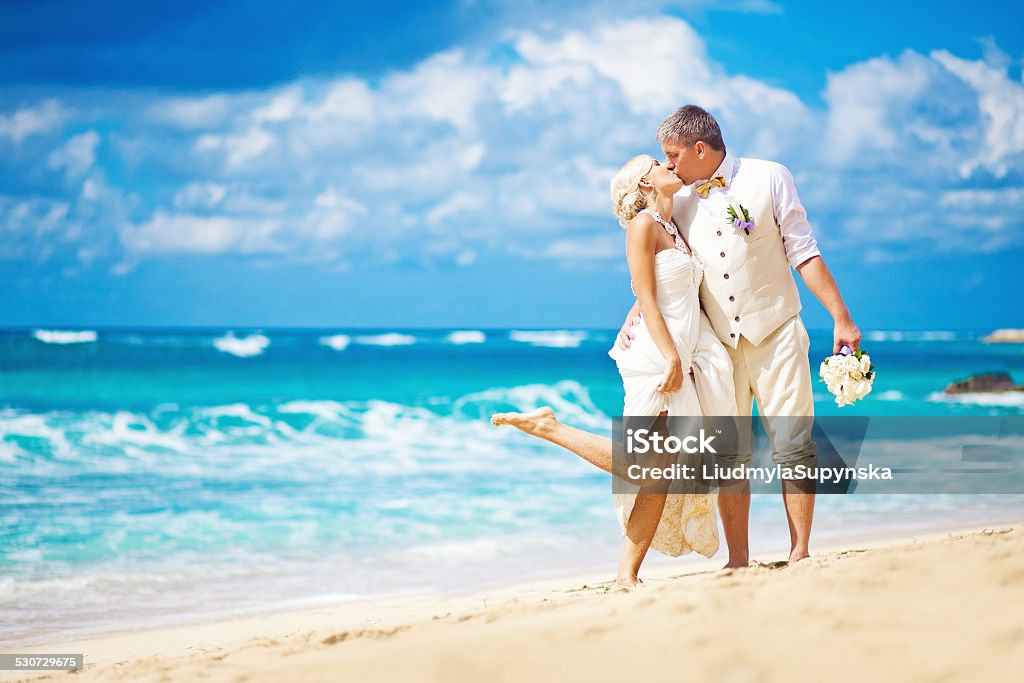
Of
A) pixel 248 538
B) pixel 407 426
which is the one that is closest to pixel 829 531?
pixel 248 538

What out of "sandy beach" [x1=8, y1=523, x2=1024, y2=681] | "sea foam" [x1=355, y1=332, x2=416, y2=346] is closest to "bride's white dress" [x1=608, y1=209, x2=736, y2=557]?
"sandy beach" [x1=8, y1=523, x2=1024, y2=681]

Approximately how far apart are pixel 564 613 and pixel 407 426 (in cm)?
1267

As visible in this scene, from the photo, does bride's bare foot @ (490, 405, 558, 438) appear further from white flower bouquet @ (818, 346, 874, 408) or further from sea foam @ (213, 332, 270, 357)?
sea foam @ (213, 332, 270, 357)

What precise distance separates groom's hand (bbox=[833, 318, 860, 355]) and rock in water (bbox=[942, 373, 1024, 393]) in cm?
1781

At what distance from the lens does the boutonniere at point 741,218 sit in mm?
4086

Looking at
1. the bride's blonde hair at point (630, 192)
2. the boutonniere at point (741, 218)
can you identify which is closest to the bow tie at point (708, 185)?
the boutonniere at point (741, 218)

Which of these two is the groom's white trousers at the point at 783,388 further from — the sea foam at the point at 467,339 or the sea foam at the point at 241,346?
the sea foam at the point at 467,339

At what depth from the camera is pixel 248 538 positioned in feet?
24.9

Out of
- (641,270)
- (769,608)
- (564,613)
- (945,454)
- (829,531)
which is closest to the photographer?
(769,608)

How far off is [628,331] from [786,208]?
0.79 metres

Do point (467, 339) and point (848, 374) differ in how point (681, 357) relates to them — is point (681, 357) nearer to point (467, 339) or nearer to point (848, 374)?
point (848, 374)

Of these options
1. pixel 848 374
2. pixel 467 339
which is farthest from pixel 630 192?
pixel 467 339

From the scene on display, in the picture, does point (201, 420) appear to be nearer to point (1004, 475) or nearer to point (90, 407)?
point (90, 407)

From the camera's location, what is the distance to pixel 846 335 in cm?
415
